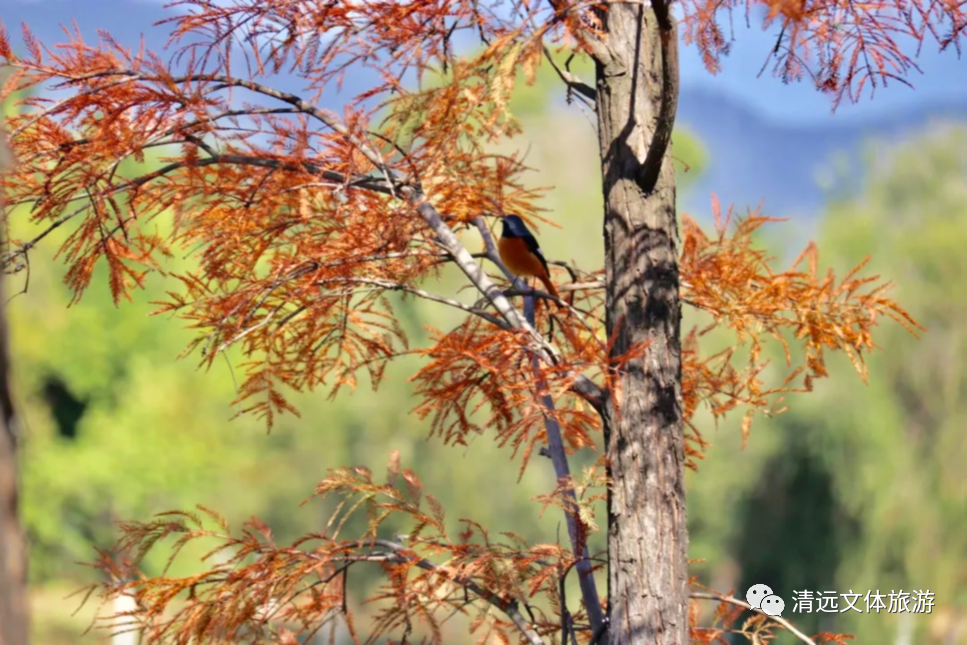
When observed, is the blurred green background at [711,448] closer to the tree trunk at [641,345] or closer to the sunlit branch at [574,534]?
the tree trunk at [641,345]

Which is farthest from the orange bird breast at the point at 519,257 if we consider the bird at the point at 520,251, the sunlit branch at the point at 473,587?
the sunlit branch at the point at 473,587

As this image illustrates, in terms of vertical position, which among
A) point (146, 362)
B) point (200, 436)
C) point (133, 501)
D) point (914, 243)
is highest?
point (914, 243)

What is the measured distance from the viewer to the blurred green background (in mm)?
10070

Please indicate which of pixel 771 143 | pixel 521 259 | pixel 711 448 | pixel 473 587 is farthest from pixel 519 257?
pixel 771 143

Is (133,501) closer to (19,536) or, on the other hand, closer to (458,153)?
(458,153)

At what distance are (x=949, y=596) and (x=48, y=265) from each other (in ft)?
55.2

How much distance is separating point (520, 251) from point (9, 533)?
2036 mm

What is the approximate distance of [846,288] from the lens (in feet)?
9.41

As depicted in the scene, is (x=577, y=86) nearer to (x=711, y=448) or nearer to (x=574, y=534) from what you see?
(x=574, y=534)

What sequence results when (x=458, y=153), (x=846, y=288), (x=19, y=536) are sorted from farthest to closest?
(x=458, y=153) → (x=846, y=288) → (x=19, y=536)

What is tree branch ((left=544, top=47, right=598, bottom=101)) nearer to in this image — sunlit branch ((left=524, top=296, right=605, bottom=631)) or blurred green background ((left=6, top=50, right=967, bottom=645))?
blurred green background ((left=6, top=50, right=967, bottom=645))

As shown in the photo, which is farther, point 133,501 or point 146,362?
point 146,362

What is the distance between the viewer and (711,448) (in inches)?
308

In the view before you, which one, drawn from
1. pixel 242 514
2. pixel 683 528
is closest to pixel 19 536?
pixel 683 528
